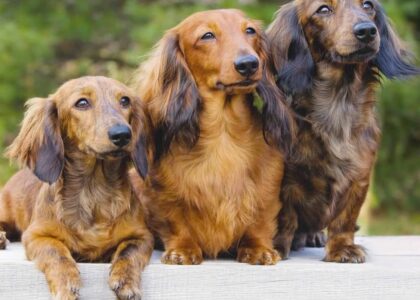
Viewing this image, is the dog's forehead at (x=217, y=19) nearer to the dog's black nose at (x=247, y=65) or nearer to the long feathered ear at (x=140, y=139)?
the dog's black nose at (x=247, y=65)

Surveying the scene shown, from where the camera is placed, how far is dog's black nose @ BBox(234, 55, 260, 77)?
408 centimetres

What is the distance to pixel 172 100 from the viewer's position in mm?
4352

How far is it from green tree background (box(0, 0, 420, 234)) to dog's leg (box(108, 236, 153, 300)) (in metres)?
4.38

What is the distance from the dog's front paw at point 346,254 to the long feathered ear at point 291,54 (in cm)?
72

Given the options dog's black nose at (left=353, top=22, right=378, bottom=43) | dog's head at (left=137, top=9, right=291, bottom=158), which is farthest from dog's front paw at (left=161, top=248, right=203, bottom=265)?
dog's black nose at (left=353, top=22, right=378, bottom=43)

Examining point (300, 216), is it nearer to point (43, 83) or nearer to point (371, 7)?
point (371, 7)

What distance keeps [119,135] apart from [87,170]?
1.22ft

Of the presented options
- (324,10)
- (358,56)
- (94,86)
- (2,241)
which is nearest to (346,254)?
(358,56)

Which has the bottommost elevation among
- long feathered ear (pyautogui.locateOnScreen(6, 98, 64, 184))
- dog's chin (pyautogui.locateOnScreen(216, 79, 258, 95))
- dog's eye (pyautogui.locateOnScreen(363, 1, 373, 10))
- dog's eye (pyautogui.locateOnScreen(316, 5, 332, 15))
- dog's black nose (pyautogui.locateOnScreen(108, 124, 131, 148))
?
long feathered ear (pyautogui.locateOnScreen(6, 98, 64, 184))

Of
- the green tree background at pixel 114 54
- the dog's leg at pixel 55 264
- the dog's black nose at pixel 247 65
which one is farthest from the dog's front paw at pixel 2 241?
the green tree background at pixel 114 54

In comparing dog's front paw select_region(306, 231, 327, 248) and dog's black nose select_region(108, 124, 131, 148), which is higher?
dog's black nose select_region(108, 124, 131, 148)

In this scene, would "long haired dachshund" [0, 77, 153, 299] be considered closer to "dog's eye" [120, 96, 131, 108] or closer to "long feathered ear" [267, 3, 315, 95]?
"dog's eye" [120, 96, 131, 108]

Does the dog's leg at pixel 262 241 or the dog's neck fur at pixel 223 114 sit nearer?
the dog's leg at pixel 262 241

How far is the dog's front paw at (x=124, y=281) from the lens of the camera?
12.8 feet
